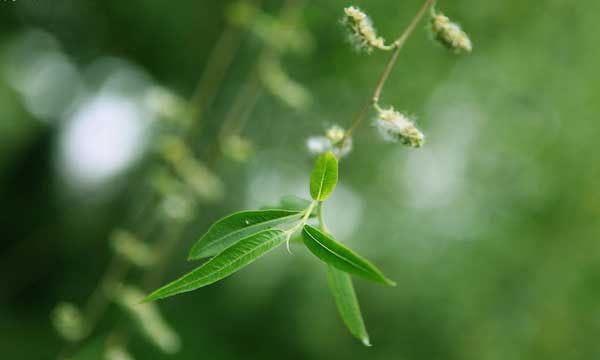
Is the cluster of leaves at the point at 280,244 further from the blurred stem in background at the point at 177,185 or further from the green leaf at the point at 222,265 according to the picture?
the blurred stem in background at the point at 177,185

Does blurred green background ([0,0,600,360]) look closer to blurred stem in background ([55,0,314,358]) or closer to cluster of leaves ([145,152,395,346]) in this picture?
blurred stem in background ([55,0,314,358])

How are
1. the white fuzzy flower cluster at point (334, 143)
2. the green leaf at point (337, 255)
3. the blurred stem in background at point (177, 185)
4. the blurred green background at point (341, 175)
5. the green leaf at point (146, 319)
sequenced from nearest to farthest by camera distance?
the green leaf at point (337, 255) < the white fuzzy flower cluster at point (334, 143) < the green leaf at point (146, 319) < the blurred stem in background at point (177, 185) < the blurred green background at point (341, 175)

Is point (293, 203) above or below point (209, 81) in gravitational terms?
above

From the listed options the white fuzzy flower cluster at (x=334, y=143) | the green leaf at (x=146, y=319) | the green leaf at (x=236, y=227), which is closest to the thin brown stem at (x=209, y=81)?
the green leaf at (x=146, y=319)

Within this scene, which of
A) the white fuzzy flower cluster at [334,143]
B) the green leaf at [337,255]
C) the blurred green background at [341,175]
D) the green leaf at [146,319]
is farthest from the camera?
the blurred green background at [341,175]

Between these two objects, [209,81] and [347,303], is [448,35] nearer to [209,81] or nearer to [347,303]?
[347,303]

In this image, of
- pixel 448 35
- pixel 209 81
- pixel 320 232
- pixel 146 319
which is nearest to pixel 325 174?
pixel 320 232

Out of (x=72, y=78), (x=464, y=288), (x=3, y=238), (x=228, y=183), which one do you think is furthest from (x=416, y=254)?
(x=3, y=238)
